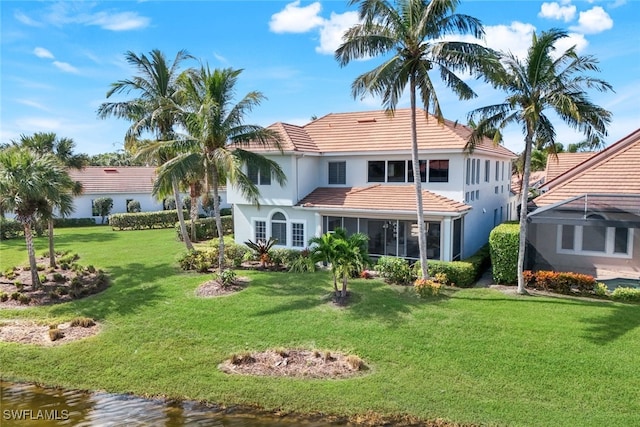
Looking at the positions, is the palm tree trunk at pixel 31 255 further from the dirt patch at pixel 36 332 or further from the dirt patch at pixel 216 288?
the dirt patch at pixel 216 288

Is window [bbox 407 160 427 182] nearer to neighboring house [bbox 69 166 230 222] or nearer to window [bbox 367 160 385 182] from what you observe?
window [bbox 367 160 385 182]

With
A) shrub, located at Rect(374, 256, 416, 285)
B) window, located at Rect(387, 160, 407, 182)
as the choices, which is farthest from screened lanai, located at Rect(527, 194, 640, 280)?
window, located at Rect(387, 160, 407, 182)

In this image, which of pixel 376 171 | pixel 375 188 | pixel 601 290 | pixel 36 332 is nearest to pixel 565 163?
pixel 376 171

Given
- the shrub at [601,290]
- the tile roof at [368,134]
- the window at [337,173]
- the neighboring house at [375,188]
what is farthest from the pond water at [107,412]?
the window at [337,173]

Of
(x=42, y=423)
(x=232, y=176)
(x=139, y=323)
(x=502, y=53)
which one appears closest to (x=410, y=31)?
(x=502, y=53)

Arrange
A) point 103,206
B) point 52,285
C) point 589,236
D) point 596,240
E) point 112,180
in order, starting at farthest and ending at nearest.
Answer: point 112,180, point 103,206, point 589,236, point 596,240, point 52,285

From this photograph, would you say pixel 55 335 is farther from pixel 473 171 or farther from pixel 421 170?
pixel 473 171

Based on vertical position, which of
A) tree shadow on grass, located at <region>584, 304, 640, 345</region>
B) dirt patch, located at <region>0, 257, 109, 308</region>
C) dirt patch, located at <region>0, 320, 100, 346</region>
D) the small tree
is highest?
the small tree
